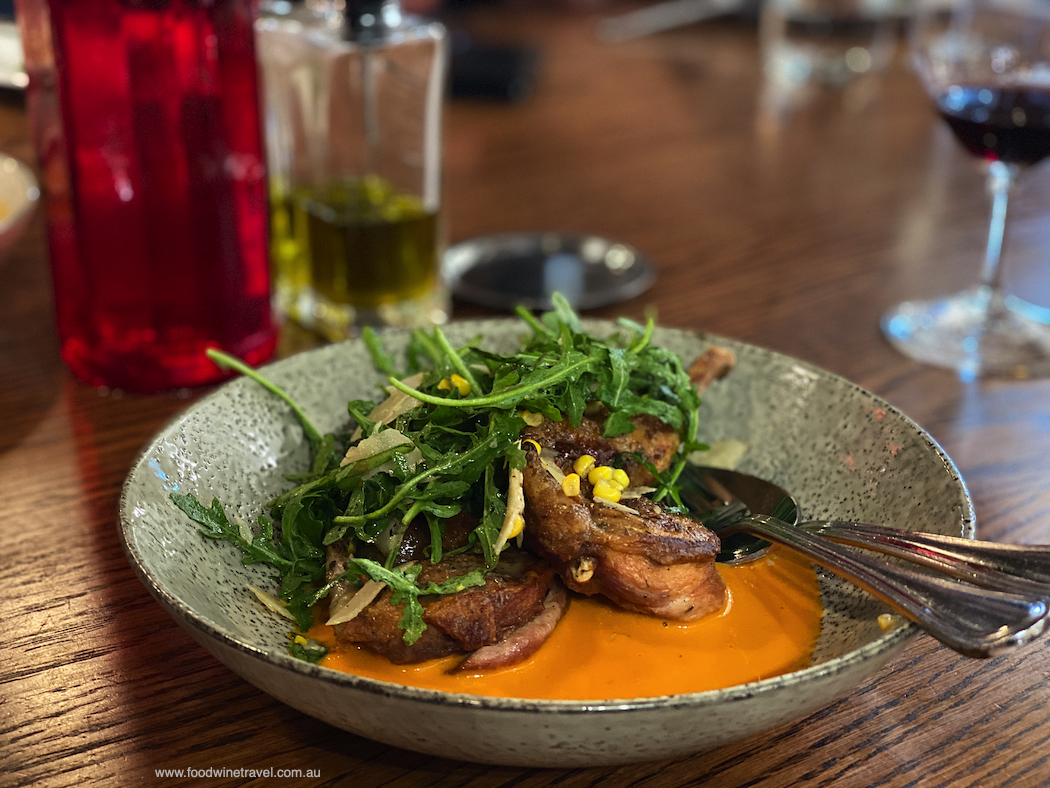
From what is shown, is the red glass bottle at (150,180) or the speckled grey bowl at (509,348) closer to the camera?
the speckled grey bowl at (509,348)

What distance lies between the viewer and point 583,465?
1.08 metres

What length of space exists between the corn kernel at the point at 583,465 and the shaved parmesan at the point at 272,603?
33 cm

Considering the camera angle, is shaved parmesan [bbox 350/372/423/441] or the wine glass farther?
the wine glass

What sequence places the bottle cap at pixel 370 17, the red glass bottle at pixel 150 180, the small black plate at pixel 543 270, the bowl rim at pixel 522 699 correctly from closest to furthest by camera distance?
the bowl rim at pixel 522 699, the red glass bottle at pixel 150 180, the bottle cap at pixel 370 17, the small black plate at pixel 543 270

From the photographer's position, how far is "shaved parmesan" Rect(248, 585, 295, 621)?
99 cm

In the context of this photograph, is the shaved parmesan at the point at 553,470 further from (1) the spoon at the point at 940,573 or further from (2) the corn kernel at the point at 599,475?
(1) the spoon at the point at 940,573

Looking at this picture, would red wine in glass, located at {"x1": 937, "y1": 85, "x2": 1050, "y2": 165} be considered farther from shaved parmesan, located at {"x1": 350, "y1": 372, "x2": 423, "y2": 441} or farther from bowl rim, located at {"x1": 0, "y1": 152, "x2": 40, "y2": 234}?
bowl rim, located at {"x1": 0, "y1": 152, "x2": 40, "y2": 234}

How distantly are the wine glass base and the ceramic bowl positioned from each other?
1.49 meters

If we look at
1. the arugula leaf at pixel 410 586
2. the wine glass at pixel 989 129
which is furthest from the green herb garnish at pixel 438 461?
the wine glass at pixel 989 129

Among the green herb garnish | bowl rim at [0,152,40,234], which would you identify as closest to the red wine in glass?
the green herb garnish

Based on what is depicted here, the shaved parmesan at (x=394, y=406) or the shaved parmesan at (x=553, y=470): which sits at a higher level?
the shaved parmesan at (x=394, y=406)

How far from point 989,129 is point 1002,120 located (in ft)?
0.08

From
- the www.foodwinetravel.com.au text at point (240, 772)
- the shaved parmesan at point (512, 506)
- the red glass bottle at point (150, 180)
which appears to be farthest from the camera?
the red glass bottle at point (150, 180)

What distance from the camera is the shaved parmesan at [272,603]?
99cm
